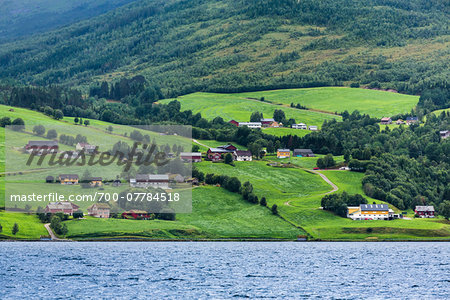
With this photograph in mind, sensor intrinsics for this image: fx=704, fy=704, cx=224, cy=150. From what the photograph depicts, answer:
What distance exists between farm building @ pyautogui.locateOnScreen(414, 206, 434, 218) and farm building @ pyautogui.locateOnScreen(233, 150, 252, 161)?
171 feet

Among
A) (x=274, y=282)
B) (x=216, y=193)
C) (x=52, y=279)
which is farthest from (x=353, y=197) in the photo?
(x=52, y=279)

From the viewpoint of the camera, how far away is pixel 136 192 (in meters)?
150

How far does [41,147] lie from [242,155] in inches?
2153

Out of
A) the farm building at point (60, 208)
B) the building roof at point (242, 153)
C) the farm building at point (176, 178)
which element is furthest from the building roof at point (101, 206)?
the building roof at point (242, 153)

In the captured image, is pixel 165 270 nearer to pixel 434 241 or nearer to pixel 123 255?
pixel 123 255

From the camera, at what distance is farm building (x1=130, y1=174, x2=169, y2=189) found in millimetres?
158250

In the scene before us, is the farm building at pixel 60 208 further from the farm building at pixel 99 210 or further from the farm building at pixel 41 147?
the farm building at pixel 41 147

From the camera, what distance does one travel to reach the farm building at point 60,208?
141000 millimetres

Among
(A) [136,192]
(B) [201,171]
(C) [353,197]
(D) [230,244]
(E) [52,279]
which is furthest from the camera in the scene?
(B) [201,171]

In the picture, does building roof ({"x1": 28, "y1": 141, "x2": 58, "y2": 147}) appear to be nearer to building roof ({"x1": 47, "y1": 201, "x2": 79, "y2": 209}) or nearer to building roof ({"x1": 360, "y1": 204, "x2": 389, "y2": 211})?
building roof ({"x1": 47, "y1": 201, "x2": 79, "y2": 209})

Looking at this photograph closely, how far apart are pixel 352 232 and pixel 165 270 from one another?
60495 mm

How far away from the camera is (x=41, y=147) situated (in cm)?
18225

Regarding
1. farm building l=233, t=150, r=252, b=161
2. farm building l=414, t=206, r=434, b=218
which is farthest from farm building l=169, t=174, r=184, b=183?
farm building l=414, t=206, r=434, b=218

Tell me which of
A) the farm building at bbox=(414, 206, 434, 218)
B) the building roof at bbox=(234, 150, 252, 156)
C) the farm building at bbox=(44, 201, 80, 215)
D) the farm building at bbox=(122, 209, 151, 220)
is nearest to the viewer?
the farm building at bbox=(44, 201, 80, 215)
